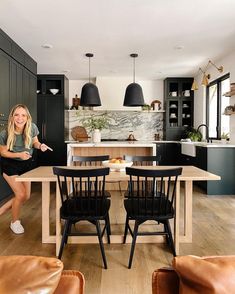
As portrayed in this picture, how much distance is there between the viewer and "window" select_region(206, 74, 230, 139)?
232 inches

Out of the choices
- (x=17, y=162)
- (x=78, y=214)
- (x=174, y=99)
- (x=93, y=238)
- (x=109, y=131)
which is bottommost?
(x=93, y=238)

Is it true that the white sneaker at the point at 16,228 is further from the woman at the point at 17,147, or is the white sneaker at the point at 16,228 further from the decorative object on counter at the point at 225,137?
the decorative object on counter at the point at 225,137

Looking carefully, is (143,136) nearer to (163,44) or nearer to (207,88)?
(207,88)

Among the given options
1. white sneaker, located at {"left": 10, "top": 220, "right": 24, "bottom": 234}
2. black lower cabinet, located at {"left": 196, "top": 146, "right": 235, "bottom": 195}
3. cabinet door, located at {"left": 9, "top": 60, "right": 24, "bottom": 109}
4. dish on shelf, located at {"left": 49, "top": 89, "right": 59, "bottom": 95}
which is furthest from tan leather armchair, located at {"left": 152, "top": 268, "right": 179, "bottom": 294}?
dish on shelf, located at {"left": 49, "top": 89, "right": 59, "bottom": 95}

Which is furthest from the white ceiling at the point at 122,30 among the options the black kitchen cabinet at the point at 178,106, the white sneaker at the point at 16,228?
the white sneaker at the point at 16,228

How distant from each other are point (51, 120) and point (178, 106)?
345cm

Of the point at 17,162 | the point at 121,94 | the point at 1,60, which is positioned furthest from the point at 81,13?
the point at 121,94

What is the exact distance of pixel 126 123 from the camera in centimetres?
Result: 800

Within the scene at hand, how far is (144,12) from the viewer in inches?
142

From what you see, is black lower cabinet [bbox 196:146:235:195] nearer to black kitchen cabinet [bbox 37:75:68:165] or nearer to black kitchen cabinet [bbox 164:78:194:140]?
black kitchen cabinet [bbox 164:78:194:140]

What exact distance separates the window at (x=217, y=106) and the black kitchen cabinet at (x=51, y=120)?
3.68 metres

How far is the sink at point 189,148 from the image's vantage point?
5.77 meters

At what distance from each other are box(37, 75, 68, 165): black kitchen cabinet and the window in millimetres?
3685

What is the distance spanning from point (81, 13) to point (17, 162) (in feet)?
6.86
